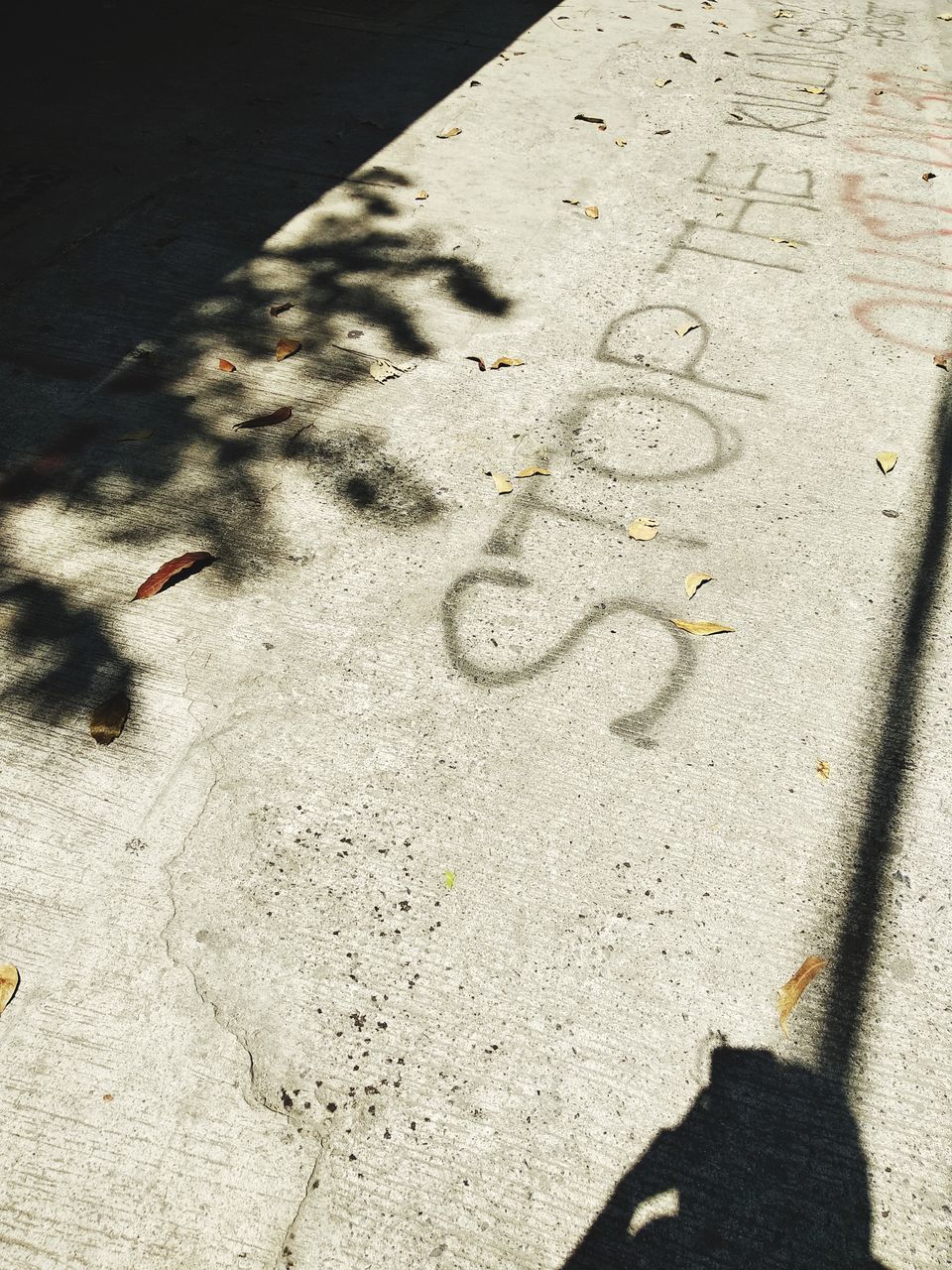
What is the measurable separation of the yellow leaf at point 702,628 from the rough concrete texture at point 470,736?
1.0 inches

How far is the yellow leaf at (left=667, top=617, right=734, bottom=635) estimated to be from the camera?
2385 mm

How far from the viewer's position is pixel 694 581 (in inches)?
98.6

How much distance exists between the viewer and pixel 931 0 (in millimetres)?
7254

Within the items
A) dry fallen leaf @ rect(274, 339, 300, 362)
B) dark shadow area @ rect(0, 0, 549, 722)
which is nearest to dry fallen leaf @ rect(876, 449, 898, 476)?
dark shadow area @ rect(0, 0, 549, 722)

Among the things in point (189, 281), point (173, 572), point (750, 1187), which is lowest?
point (750, 1187)

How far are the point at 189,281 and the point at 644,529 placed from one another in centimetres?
209

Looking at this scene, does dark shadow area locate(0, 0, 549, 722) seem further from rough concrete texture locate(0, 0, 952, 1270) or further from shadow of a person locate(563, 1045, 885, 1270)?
shadow of a person locate(563, 1045, 885, 1270)

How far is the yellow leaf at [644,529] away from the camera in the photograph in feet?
8.65

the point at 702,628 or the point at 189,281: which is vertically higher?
the point at 189,281

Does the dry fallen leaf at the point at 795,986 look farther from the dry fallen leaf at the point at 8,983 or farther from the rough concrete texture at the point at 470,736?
the dry fallen leaf at the point at 8,983

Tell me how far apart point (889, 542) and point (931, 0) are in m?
6.82

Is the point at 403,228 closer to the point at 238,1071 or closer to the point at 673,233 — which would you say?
the point at 673,233

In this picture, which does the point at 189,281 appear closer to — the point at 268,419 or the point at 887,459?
the point at 268,419

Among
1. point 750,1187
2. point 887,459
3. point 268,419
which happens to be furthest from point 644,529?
point 750,1187
